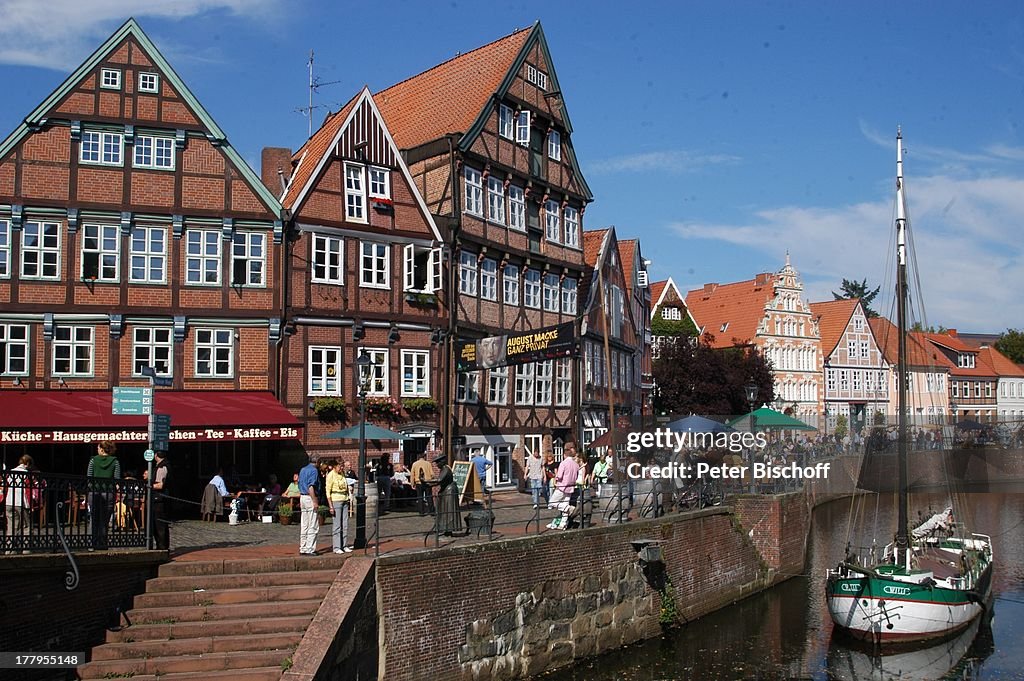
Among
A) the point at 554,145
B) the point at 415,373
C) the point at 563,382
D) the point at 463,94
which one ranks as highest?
the point at 463,94

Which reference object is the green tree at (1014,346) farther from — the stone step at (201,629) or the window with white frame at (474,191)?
the stone step at (201,629)

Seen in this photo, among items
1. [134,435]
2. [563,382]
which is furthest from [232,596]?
[563,382]

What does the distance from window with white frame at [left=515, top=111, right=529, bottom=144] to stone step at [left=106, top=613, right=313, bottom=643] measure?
75.1ft

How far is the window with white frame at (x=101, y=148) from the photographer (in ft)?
83.1

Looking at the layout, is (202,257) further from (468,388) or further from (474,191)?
(474,191)

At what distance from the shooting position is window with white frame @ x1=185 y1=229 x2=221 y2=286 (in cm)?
2612

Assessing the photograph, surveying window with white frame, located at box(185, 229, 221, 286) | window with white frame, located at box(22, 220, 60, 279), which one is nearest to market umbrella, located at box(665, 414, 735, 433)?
window with white frame, located at box(185, 229, 221, 286)

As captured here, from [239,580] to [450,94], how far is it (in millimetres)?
22899

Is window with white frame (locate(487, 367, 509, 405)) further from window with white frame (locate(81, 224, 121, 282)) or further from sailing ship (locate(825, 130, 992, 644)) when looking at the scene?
sailing ship (locate(825, 130, 992, 644))

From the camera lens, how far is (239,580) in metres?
15.3

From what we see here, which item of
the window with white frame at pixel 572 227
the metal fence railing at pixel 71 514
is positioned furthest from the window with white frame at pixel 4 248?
the window with white frame at pixel 572 227

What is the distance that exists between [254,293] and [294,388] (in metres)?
2.63

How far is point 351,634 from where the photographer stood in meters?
14.5

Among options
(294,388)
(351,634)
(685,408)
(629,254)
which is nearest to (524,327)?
(294,388)
